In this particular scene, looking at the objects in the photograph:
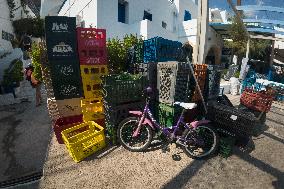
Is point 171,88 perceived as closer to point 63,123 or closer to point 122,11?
point 63,123

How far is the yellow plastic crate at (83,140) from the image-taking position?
203 inches

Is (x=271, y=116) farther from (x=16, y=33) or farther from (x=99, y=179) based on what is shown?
(x=16, y=33)

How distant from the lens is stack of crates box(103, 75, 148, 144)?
5.71 metres

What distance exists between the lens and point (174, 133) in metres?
5.39

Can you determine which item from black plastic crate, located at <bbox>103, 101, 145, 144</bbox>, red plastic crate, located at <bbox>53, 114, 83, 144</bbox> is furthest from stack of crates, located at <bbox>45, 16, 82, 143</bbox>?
black plastic crate, located at <bbox>103, 101, 145, 144</bbox>

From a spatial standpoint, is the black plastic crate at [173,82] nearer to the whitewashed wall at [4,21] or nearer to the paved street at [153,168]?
the paved street at [153,168]

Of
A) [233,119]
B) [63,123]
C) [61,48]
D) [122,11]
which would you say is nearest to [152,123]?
[233,119]

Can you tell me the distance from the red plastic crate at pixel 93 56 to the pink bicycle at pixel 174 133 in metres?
2.08

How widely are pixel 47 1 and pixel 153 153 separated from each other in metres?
36.8

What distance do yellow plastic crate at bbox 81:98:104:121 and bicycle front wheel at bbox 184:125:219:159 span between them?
241 centimetres

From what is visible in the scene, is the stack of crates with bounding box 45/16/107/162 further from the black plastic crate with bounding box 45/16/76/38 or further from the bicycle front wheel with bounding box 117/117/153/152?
the bicycle front wheel with bounding box 117/117/153/152

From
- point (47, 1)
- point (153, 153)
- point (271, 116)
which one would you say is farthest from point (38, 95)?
point (47, 1)

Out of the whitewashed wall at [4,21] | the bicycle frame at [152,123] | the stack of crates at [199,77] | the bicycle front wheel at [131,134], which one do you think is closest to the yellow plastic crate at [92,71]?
the bicycle front wheel at [131,134]

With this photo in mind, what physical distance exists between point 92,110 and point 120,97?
1036mm
